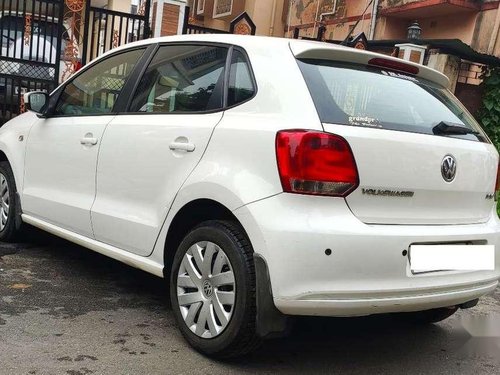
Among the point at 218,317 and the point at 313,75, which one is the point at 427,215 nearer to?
the point at 313,75

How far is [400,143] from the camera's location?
269cm

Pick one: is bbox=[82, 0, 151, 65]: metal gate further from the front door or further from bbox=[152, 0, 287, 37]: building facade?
the front door

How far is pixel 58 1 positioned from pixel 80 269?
5339 millimetres

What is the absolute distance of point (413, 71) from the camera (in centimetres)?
326

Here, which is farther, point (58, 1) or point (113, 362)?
point (58, 1)

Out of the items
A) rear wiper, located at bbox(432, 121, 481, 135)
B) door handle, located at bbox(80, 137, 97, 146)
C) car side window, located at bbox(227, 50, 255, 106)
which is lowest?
door handle, located at bbox(80, 137, 97, 146)

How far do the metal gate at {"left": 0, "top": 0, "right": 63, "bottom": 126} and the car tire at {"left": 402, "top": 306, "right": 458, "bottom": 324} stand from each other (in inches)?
252

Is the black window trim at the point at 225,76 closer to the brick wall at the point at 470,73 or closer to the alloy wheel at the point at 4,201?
the alloy wheel at the point at 4,201

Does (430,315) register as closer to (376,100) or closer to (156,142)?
(376,100)

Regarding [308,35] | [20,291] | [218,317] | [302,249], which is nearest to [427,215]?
[302,249]

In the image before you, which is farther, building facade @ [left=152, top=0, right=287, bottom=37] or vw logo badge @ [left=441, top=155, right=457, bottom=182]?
building facade @ [left=152, top=0, right=287, bottom=37]

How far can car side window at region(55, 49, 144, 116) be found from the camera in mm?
3799

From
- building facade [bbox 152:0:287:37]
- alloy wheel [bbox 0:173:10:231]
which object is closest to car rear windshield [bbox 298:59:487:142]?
alloy wheel [bbox 0:173:10:231]

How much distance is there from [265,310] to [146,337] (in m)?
0.86
